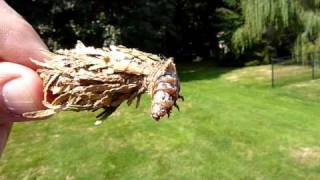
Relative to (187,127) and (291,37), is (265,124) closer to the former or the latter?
(187,127)

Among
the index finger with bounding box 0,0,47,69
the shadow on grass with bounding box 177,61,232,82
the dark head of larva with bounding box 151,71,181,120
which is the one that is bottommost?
the shadow on grass with bounding box 177,61,232,82

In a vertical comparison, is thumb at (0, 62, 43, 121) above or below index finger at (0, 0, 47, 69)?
below

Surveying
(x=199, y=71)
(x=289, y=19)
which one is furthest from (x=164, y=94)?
(x=199, y=71)

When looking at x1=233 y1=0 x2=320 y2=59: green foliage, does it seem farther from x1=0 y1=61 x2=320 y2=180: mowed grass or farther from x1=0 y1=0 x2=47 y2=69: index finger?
x1=0 y1=0 x2=47 y2=69: index finger

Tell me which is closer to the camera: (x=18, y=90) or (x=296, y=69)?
(x=18, y=90)

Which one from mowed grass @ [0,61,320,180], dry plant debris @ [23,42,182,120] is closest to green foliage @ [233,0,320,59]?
mowed grass @ [0,61,320,180]

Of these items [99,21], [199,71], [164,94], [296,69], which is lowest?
[199,71]

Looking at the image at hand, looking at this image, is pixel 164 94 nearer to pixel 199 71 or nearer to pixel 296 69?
pixel 296 69
